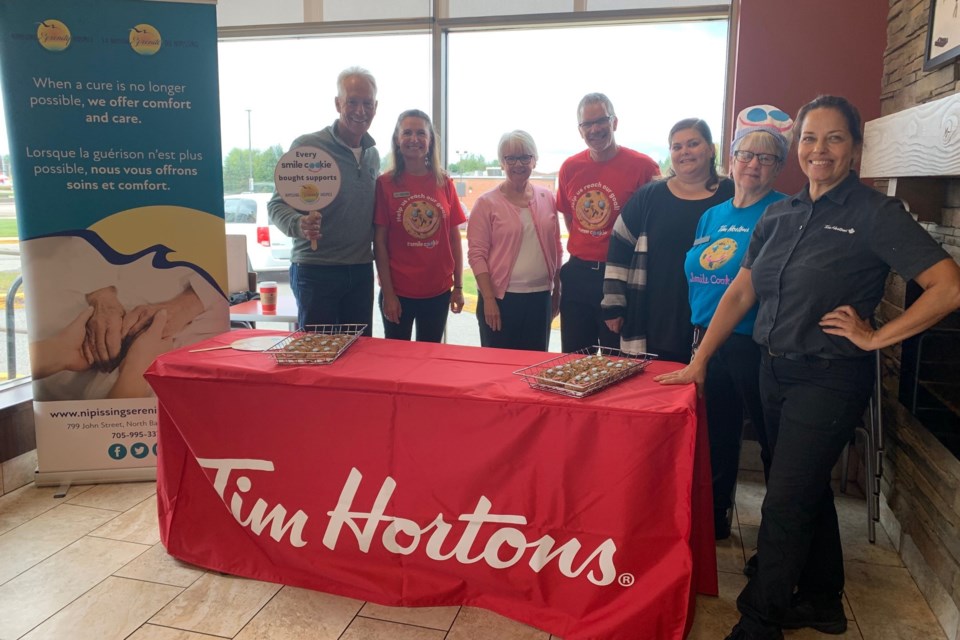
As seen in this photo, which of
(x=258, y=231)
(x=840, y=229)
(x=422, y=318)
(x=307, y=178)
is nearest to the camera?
(x=840, y=229)

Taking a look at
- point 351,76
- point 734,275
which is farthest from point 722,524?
point 351,76

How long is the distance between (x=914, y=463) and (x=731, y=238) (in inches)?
41.2

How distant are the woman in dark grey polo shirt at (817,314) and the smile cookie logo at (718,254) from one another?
8.8 inches

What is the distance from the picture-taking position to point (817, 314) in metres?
1.83

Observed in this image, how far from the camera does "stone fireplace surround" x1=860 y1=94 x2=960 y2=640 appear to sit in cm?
203

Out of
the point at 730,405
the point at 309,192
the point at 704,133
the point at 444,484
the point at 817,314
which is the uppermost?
the point at 704,133

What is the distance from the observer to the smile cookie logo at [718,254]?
2.29m

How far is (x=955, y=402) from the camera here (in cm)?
209

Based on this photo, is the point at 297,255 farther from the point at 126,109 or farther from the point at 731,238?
the point at 731,238

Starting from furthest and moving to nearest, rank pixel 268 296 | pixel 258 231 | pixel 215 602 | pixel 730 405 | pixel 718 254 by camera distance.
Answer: pixel 258 231 → pixel 268 296 → pixel 730 405 → pixel 718 254 → pixel 215 602

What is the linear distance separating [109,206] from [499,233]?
5.46 feet

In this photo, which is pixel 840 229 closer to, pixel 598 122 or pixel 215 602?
pixel 598 122

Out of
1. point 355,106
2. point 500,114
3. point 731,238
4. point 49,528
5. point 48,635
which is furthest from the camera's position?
point 500,114

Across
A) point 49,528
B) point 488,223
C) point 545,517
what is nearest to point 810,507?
point 545,517
